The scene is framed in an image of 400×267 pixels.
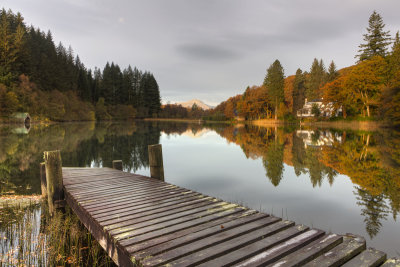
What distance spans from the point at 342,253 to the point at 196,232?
173cm

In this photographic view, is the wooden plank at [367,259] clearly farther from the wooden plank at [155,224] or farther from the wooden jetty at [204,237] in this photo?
the wooden plank at [155,224]

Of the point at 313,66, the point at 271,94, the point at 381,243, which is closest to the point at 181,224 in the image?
the point at 381,243

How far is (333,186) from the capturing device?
9.32 metres

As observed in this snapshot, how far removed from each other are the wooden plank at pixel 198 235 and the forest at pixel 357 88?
127 ft

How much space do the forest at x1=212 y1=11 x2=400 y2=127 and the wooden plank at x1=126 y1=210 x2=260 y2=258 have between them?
127 feet

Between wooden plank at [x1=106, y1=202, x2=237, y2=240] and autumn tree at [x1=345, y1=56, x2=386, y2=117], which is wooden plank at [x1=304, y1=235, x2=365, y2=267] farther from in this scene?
autumn tree at [x1=345, y1=56, x2=386, y2=117]

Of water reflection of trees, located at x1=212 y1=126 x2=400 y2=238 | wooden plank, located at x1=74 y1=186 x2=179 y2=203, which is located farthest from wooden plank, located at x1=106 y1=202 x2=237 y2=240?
water reflection of trees, located at x1=212 y1=126 x2=400 y2=238

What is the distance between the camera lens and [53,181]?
597cm

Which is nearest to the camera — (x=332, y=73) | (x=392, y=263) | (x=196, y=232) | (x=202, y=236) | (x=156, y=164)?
(x=392, y=263)

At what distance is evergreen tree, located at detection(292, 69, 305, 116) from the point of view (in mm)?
85688

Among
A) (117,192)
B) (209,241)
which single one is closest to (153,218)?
(209,241)

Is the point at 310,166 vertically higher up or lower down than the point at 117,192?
lower down

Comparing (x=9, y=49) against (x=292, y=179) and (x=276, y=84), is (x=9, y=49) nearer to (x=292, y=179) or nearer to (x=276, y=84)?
(x=276, y=84)

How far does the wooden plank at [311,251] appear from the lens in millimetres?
2531
